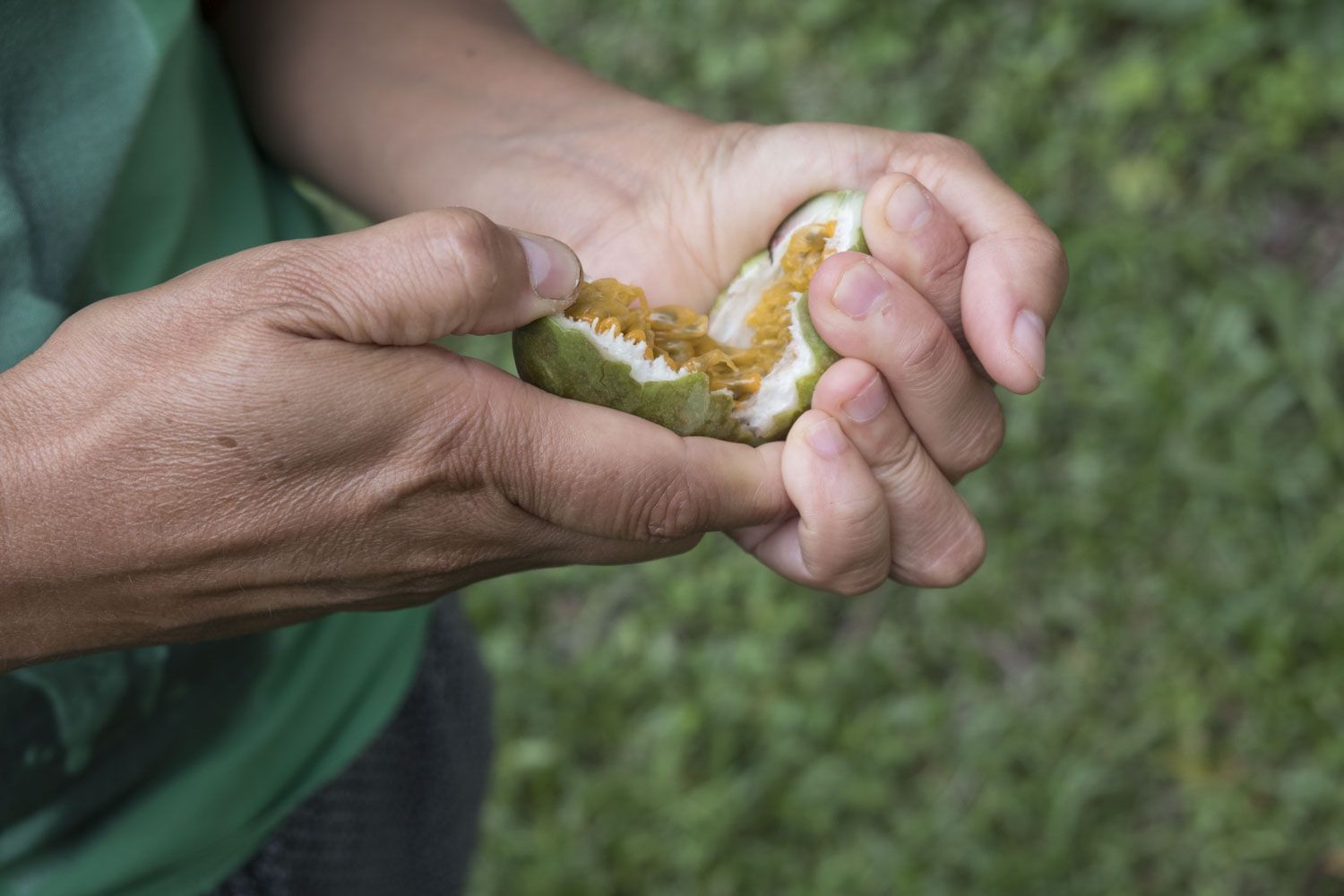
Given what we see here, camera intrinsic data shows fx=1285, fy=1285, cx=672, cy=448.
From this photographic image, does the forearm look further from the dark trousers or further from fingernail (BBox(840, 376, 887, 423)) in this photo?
the dark trousers

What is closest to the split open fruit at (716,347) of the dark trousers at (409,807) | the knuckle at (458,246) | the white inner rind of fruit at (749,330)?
the white inner rind of fruit at (749,330)

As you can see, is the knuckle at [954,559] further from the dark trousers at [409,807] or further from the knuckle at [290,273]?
the knuckle at [290,273]

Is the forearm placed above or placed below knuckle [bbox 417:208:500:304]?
below

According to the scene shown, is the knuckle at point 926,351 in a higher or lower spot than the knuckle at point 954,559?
higher

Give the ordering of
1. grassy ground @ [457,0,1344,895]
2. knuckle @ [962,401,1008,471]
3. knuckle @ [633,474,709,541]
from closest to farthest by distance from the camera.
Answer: knuckle @ [633,474,709,541] < knuckle @ [962,401,1008,471] < grassy ground @ [457,0,1344,895]

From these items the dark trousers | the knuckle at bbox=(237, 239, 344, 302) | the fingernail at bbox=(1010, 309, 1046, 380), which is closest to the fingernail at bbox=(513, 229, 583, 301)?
the knuckle at bbox=(237, 239, 344, 302)

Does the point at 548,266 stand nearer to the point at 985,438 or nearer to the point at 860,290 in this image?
the point at 860,290

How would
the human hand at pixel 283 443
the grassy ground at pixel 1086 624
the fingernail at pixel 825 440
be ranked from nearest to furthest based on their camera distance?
the human hand at pixel 283 443
the fingernail at pixel 825 440
the grassy ground at pixel 1086 624

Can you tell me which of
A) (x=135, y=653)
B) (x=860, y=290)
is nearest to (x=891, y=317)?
(x=860, y=290)
